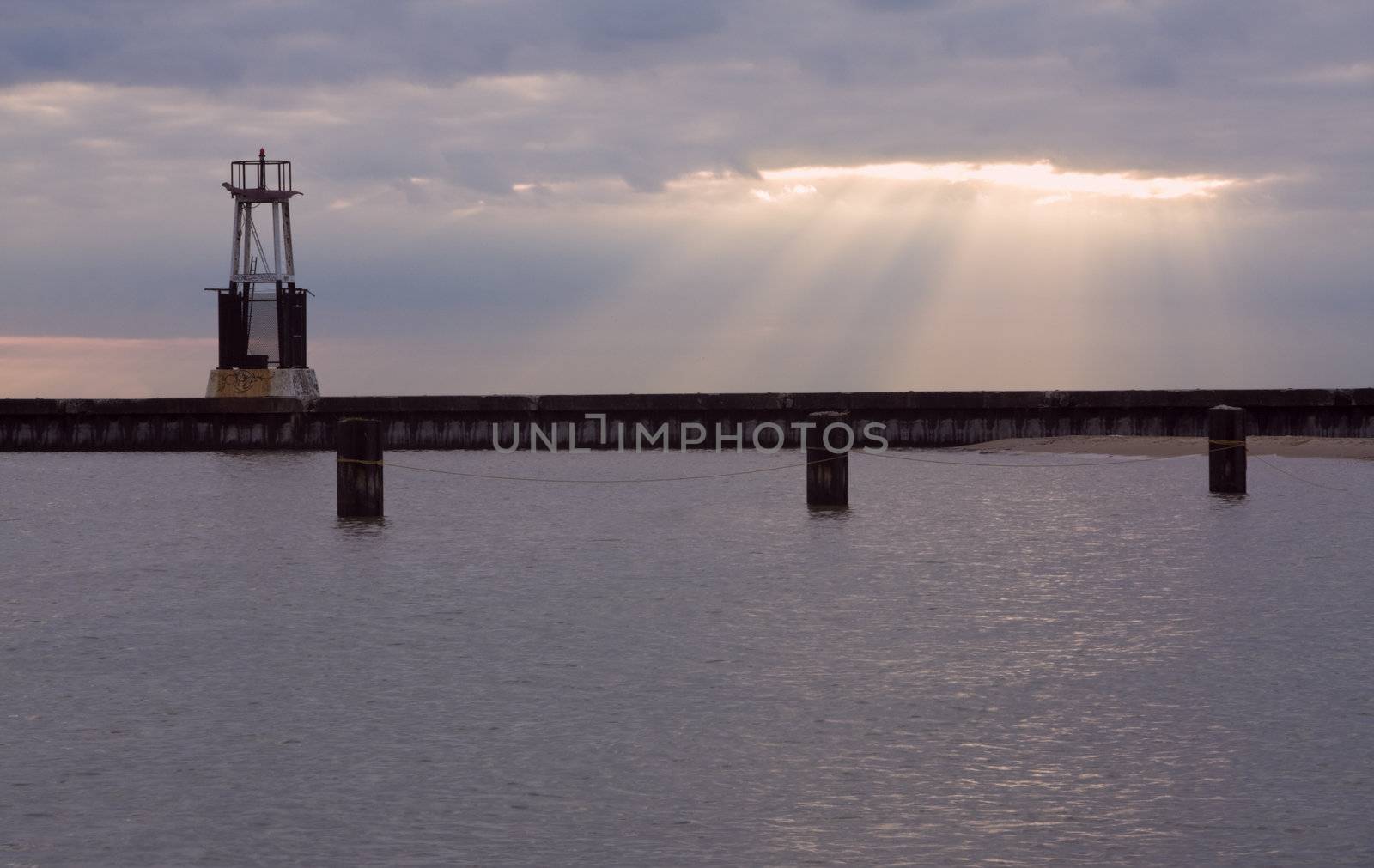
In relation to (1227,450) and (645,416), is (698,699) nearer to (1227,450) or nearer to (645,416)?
(1227,450)

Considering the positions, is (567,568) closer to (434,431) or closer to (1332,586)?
(1332,586)

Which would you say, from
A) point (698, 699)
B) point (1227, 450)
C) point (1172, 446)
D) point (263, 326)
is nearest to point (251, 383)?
point (263, 326)

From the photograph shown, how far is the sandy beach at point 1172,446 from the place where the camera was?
30422 millimetres

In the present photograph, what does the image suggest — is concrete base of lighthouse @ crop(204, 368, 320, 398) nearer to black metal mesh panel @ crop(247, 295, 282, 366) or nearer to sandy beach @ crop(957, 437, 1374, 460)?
black metal mesh panel @ crop(247, 295, 282, 366)

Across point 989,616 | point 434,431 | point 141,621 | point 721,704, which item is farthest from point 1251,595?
point 434,431

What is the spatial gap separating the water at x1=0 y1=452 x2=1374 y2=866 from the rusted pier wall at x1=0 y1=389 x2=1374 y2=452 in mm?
18174

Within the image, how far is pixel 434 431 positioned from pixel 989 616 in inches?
1175

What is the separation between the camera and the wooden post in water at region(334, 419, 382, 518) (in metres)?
18.3

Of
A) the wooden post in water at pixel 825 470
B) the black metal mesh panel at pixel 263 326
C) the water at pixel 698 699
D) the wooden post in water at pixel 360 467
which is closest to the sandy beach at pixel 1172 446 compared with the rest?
the water at pixel 698 699

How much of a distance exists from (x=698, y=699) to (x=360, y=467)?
11271mm

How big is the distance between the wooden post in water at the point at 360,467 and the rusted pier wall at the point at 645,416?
19.3 meters

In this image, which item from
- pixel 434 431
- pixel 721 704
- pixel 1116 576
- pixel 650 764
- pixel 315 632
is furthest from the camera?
pixel 434 431

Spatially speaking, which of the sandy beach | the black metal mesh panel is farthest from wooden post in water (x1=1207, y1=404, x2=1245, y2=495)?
the black metal mesh panel

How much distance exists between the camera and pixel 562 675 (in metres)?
9.27
